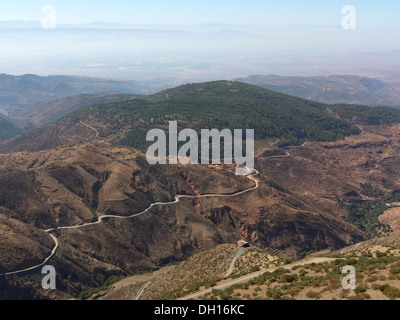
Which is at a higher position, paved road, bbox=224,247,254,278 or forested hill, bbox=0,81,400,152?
forested hill, bbox=0,81,400,152

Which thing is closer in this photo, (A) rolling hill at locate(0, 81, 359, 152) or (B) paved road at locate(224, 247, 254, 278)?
(B) paved road at locate(224, 247, 254, 278)

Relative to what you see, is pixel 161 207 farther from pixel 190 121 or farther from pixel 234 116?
pixel 234 116

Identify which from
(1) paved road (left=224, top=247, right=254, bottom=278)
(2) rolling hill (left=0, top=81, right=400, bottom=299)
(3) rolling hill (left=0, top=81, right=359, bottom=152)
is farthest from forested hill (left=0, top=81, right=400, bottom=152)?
(1) paved road (left=224, top=247, right=254, bottom=278)

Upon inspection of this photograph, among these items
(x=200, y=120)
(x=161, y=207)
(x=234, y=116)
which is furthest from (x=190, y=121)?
(x=161, y=207)

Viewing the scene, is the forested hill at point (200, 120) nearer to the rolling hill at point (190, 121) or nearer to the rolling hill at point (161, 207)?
the rolling hill at point (190, 121)

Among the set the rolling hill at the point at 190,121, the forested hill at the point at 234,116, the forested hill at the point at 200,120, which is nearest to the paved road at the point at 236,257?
the rolling hill at the point at 190,121

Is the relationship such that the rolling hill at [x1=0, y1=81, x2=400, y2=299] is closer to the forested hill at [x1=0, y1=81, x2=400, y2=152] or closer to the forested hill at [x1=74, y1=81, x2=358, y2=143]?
the forested hill at [x1=0, y1=81, x2=400, y2=152]
